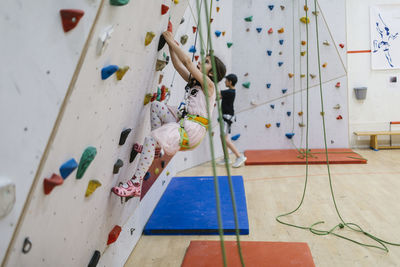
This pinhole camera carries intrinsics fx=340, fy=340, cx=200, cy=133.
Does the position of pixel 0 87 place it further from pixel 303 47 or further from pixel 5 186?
pixel 303 47

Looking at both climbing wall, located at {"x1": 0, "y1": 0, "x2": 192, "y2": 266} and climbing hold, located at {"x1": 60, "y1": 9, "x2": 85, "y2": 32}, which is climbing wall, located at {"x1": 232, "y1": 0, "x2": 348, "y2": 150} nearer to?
climbing wall, located at {"x1": 0, "y1": 0, "x2": 192, "y2": 266}

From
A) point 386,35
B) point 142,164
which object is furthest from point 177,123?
point 386,35

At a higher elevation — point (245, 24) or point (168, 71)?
point (245, 24)

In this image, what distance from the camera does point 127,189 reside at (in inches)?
61.8

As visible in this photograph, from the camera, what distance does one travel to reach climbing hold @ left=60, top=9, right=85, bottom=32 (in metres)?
0.75

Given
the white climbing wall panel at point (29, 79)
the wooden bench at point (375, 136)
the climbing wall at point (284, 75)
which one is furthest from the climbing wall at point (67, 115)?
the wooden bench at point (375, 136)

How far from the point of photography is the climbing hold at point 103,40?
93 cm

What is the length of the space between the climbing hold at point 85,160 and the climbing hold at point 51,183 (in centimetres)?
17

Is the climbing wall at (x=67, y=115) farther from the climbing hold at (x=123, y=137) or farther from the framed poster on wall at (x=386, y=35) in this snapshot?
the framed poster on wall at (x=386, y=35)

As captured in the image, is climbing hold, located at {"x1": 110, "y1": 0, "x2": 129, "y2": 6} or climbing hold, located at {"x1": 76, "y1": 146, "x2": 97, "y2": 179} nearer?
climbing hold, located at {"x1": 110, "y1": 0, "x2": 129, "y2": 6}

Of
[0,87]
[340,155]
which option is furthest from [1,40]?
[340,155]

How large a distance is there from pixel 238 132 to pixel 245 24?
1.57 metres

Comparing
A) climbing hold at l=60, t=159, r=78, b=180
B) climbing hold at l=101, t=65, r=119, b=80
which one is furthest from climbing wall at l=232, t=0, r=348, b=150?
climbing hold at l=60, t=159, r=78, b=180

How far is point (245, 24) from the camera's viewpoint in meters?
4.92
